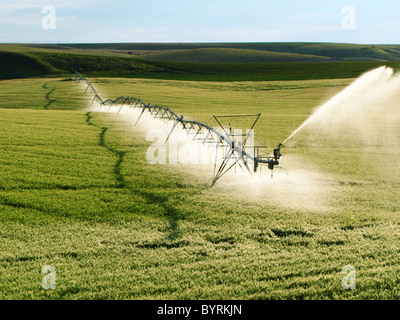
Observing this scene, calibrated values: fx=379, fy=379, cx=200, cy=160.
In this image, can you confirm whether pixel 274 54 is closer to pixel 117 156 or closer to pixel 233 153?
pixel 117 156

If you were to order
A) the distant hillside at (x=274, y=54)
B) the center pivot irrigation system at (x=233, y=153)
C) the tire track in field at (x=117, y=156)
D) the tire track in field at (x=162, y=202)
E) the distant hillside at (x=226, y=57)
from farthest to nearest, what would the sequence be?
the distant hillside at (x=274, y=54)
the distant hillside at (x=226, y=57)
the tire track in field at (x=117, y=156)
the center pivot irrigation system at (x=233, y=153)
the tire track in field at (x=162, y=202)

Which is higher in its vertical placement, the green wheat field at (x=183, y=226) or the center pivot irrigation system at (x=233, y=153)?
the center pivot irrigation system at (x=233, y=153)

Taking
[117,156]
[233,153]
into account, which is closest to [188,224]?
[233,153]

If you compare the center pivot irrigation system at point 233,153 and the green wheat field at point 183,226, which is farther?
the center pivot irrigation system at point 233,153

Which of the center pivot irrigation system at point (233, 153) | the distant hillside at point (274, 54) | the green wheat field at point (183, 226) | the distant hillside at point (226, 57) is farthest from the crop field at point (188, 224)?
the distant hillside at point (274, 54)

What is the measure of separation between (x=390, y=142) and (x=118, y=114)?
18.2 metres

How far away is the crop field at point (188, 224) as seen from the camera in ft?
22.5

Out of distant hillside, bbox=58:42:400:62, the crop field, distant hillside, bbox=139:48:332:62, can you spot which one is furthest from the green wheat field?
distant hillside, bbox=58:42:400:62

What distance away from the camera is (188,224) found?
9.49 meters

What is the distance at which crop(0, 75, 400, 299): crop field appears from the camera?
685 centimetres

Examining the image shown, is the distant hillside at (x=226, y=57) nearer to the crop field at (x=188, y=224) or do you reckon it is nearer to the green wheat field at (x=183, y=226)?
the crop field at (x=188, y=224)

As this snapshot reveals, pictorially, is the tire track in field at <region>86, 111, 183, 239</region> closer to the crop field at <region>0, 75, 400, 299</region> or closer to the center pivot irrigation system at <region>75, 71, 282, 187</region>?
the crop field at <region>0, 75, 400, 299</region>

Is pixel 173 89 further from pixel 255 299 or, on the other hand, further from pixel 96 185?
pixel 255 299
